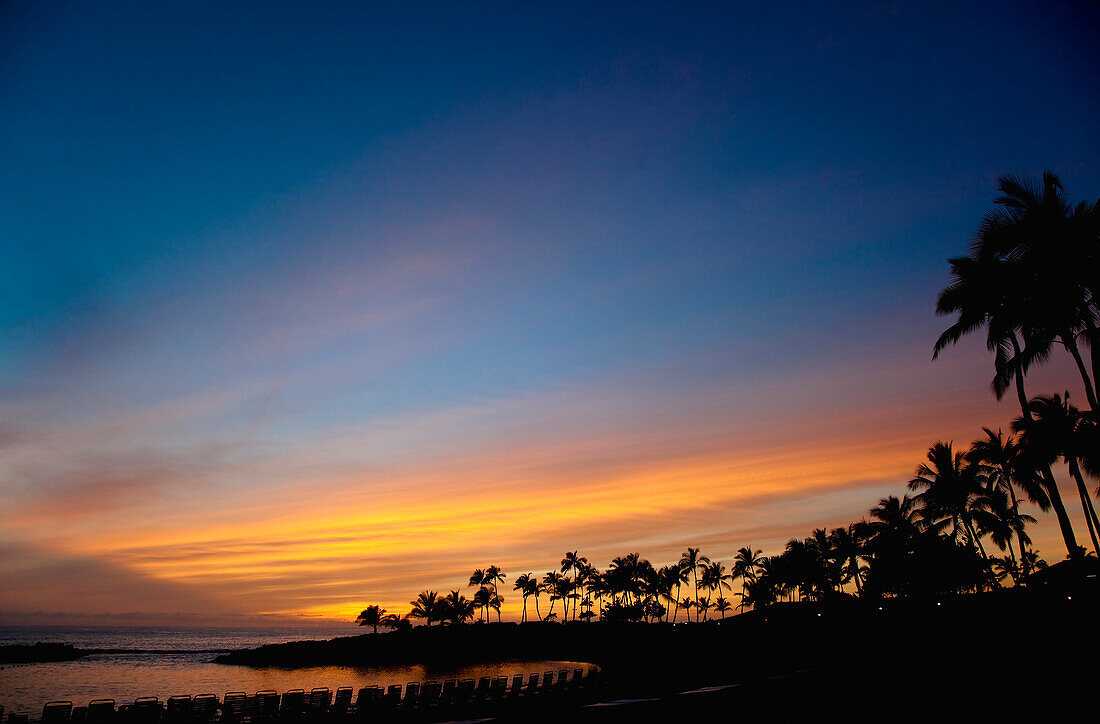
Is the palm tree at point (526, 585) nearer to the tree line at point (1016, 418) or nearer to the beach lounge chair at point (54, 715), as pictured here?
the tree line at point (1016, 418)

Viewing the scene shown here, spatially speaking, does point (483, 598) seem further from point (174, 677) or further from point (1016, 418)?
point (1016, 418)

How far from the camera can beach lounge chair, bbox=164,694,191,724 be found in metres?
15.8

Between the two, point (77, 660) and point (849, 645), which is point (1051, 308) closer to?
point (849, 645)

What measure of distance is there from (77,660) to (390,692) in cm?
8531

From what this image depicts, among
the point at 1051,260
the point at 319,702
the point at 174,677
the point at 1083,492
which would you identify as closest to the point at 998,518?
the point at 1083,492

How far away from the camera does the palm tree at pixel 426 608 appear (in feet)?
305

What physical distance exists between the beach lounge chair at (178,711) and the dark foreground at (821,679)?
49 mm

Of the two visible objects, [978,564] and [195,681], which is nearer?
[978,564]

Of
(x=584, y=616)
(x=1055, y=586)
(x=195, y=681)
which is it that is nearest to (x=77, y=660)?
(x=195, y=681)

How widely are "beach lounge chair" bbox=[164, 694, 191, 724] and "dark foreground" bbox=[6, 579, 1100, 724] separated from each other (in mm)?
49

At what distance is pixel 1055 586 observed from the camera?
2225 cm

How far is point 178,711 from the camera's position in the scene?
52.6ft

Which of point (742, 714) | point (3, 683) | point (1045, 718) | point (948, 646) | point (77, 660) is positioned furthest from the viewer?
point (77, 660)

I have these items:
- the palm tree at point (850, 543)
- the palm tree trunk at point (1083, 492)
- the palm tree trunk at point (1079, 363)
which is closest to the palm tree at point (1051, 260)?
the palm tree trunk at point (1079, 363)
